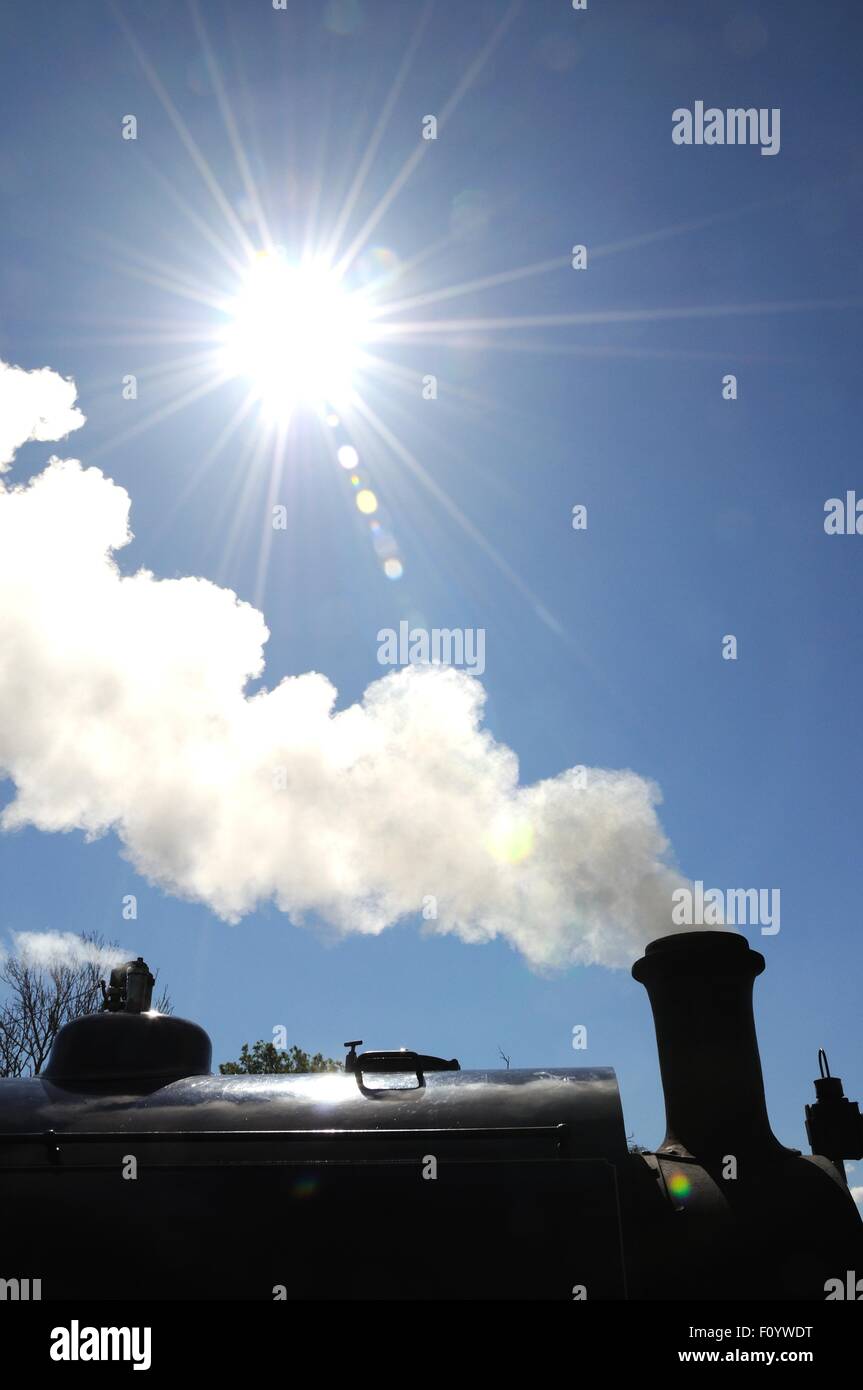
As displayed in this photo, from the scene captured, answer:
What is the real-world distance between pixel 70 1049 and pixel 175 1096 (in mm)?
1943

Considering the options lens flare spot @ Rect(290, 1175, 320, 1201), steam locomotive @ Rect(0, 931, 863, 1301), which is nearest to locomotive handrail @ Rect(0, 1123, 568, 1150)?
steam locomotive @ Rect(0, 931, 863, 1301)

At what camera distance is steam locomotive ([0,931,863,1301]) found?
5.04 m

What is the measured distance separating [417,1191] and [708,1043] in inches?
108

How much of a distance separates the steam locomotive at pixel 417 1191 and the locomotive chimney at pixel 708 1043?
2 centimetres

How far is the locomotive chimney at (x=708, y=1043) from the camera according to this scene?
6492 millimetres

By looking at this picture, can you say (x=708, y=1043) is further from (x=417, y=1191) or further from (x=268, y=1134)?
(x=268, y=1134)

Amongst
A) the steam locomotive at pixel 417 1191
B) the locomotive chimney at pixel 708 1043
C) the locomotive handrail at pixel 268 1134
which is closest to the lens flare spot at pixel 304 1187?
the steam locomotive at pixel 417 1191

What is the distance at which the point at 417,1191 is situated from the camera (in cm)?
519

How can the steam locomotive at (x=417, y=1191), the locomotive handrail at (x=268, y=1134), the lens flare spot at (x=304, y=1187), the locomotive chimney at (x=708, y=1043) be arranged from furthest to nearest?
the locomotive chimney at (x=708, y=1043) < the locomotive handrail at (x=268, y=1134) < the lens flare spot at (x=304, y=1187) < the steam locomotive at (x=417, y=1191)

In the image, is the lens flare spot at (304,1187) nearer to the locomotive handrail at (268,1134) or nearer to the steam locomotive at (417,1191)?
the steam locomotive at (417,1191)

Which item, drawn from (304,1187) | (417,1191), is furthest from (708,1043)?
(304,1187)

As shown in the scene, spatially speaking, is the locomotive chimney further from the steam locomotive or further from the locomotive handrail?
the locomotive handrail
